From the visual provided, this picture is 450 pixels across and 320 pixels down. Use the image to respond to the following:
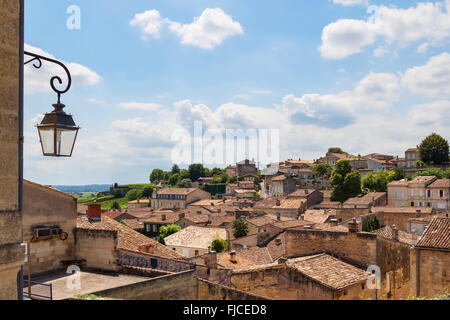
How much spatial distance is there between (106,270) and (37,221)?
8.16 ft

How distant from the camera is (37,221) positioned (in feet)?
39.1

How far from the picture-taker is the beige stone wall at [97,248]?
12164 millimetres

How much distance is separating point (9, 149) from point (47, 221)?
8.71 metres

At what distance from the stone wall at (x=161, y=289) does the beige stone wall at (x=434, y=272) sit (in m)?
11.2

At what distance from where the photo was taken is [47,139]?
5012mm

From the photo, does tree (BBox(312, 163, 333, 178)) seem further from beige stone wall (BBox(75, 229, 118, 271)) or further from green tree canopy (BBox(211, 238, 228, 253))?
beige stone wall (BBox(75, 229, 118, 271))

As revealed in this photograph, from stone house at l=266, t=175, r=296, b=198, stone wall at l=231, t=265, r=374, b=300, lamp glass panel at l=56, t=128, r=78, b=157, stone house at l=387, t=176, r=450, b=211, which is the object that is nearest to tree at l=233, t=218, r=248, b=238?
stone wall at l=231, t=265, r=374, b=300

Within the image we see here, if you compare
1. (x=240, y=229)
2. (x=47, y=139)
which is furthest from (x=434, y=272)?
(x=240, y=229)

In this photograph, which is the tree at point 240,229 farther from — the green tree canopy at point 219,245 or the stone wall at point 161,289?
the stone wall at point 161,289

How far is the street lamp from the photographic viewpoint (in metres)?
4.94
